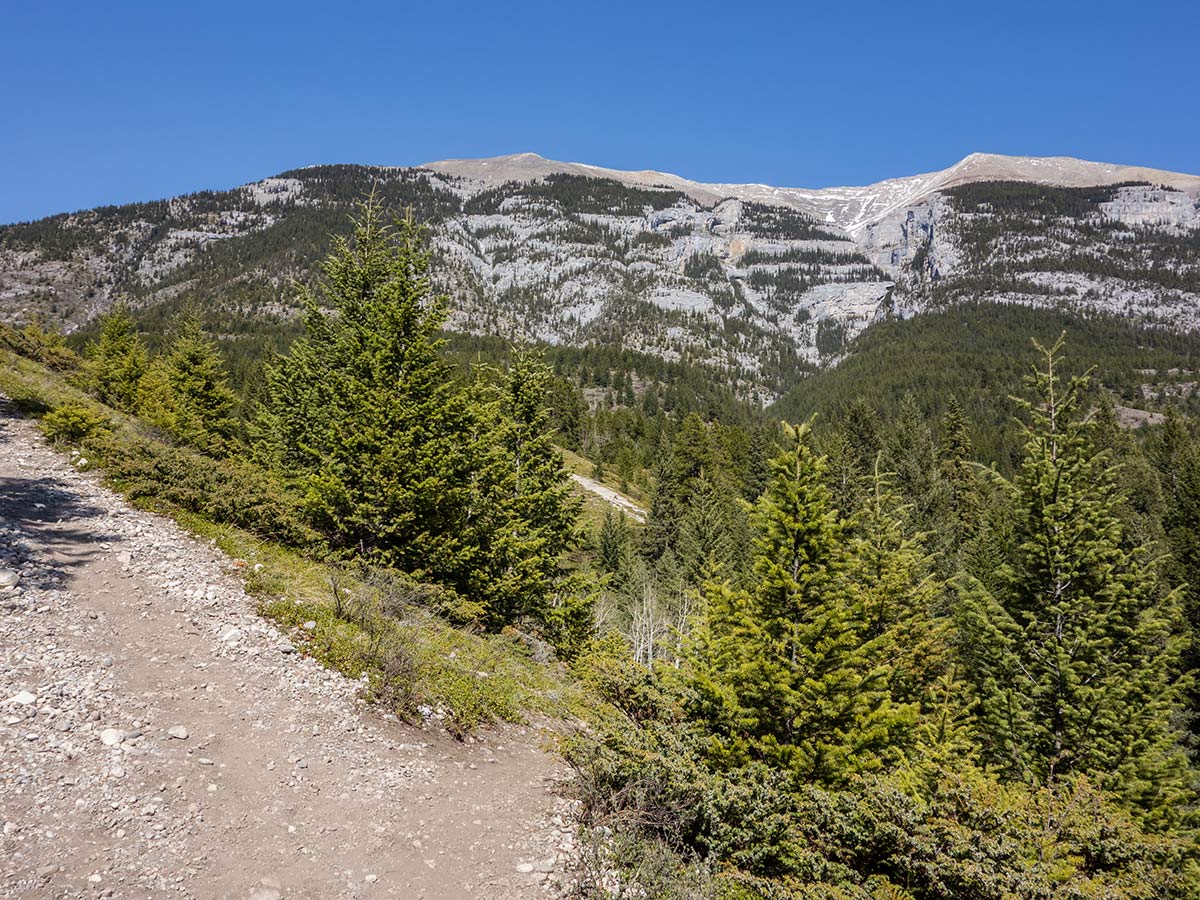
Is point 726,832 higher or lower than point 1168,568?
higher

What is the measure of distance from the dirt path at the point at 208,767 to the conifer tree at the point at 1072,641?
45.5 ft

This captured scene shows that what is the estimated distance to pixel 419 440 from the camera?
54.1ft

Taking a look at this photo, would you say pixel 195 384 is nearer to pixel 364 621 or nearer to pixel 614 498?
pixel 364 621

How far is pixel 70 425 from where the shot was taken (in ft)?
54.4

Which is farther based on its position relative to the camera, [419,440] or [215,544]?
[419,440]

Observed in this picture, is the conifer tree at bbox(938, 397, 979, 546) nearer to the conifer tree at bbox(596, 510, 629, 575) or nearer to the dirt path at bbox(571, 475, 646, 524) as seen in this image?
the conifer tree at bbox(596, 510, 629, 575)

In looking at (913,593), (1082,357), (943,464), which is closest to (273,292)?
(943,464)

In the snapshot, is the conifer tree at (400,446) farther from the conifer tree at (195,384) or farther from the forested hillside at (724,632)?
the conifer tree at (195,384)

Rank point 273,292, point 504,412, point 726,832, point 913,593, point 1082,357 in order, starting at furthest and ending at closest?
point 273,292 → point 1082,357 → point 504,412 → point 913,593 → point 726,832

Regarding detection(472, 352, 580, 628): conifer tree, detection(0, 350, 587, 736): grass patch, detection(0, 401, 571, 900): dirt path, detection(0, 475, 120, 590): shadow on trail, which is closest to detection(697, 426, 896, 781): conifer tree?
detection(0, 350, 587, 736): grass patch

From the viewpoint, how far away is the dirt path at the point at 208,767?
5.83 metres

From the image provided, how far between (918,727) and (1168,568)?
39.1m

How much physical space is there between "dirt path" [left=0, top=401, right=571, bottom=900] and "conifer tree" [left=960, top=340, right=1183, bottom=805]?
1388 cm

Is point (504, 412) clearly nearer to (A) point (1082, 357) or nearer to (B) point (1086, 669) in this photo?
(B) point (1086, 669)
